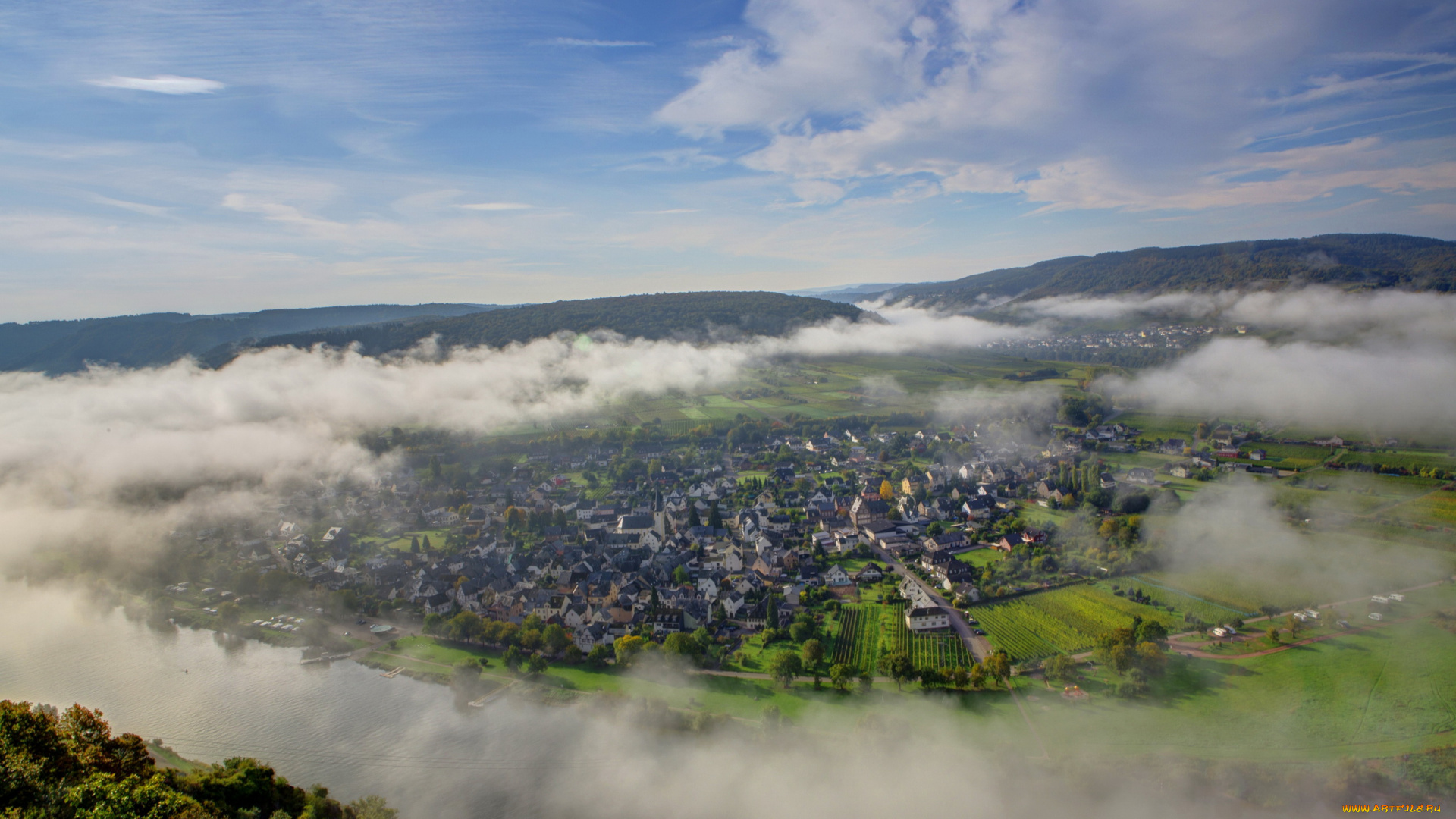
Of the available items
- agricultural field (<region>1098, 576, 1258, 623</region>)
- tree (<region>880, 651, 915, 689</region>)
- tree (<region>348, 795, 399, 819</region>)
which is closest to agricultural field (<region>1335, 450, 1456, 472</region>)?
agricultural field (<region>1098, 576, 1258, 623</region>)

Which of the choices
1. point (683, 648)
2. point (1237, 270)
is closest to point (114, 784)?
point (683, 648)

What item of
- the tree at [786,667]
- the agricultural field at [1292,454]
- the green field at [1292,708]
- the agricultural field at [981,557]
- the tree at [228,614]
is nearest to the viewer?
the green field at [1292,708]

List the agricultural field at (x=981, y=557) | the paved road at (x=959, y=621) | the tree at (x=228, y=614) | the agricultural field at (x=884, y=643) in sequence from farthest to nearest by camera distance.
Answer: the agricultural field at (x=981, y=557) → the tree at (x=228, y=614) → the paved road at (x=959, y=621) → the agricultural field at (x=884, y=643)

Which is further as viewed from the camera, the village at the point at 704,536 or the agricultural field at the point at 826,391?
the agricultural field at the point at 826,391

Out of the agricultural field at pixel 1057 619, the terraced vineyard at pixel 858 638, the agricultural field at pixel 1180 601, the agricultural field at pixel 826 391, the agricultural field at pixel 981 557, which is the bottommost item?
the terraced vineyard at pixel 858 638

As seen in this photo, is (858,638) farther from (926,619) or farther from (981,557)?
(981,557)

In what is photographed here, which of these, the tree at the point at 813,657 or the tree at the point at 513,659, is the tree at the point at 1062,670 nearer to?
the tree at the point at 813,657

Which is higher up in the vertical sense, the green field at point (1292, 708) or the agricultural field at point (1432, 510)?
the agricultural field at point (1432, 510)

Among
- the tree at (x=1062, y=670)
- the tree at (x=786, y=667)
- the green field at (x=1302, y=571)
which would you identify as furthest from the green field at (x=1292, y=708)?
the tree at (x=786, y=667)
